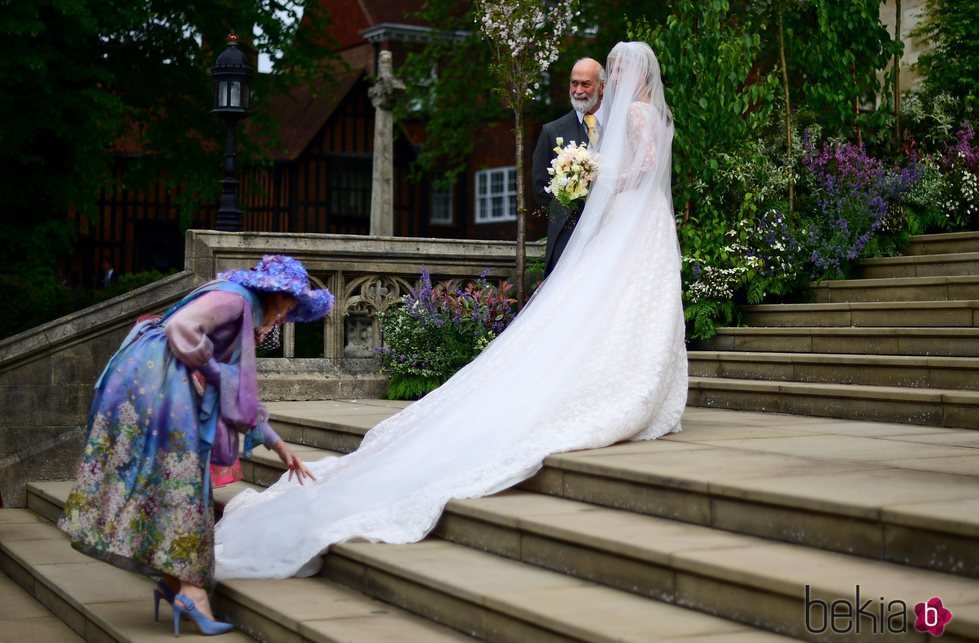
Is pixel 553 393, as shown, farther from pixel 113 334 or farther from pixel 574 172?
pixel 113 334

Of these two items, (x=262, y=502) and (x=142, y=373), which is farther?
(x=262, y=502)

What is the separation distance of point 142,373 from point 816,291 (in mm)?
6780

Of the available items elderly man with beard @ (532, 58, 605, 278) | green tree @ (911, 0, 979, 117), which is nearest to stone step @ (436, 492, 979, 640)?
elderly man with beard @ (532, 58, 605, 278)

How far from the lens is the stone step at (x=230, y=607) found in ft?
16.9

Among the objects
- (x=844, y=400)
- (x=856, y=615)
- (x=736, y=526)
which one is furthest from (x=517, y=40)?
(x=856, y=615)

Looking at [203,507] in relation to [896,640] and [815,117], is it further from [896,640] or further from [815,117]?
[815,117]

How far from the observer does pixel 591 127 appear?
27.5 ft

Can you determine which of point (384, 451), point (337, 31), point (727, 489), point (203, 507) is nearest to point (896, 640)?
point (727, 489)

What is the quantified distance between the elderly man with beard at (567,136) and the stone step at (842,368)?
1648 mm

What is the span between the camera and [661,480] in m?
5.67

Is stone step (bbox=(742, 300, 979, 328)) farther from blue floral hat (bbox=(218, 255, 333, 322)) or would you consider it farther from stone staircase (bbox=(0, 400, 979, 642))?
blue floral hat (bbox=(218, 255, 333, 322))

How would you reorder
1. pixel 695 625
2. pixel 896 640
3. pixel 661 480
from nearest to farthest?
1. pixel 896 640
2. pixel 695 625
3. pixel 661 480

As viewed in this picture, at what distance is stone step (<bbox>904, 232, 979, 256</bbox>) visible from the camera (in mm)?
10688

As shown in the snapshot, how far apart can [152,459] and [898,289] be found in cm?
656
